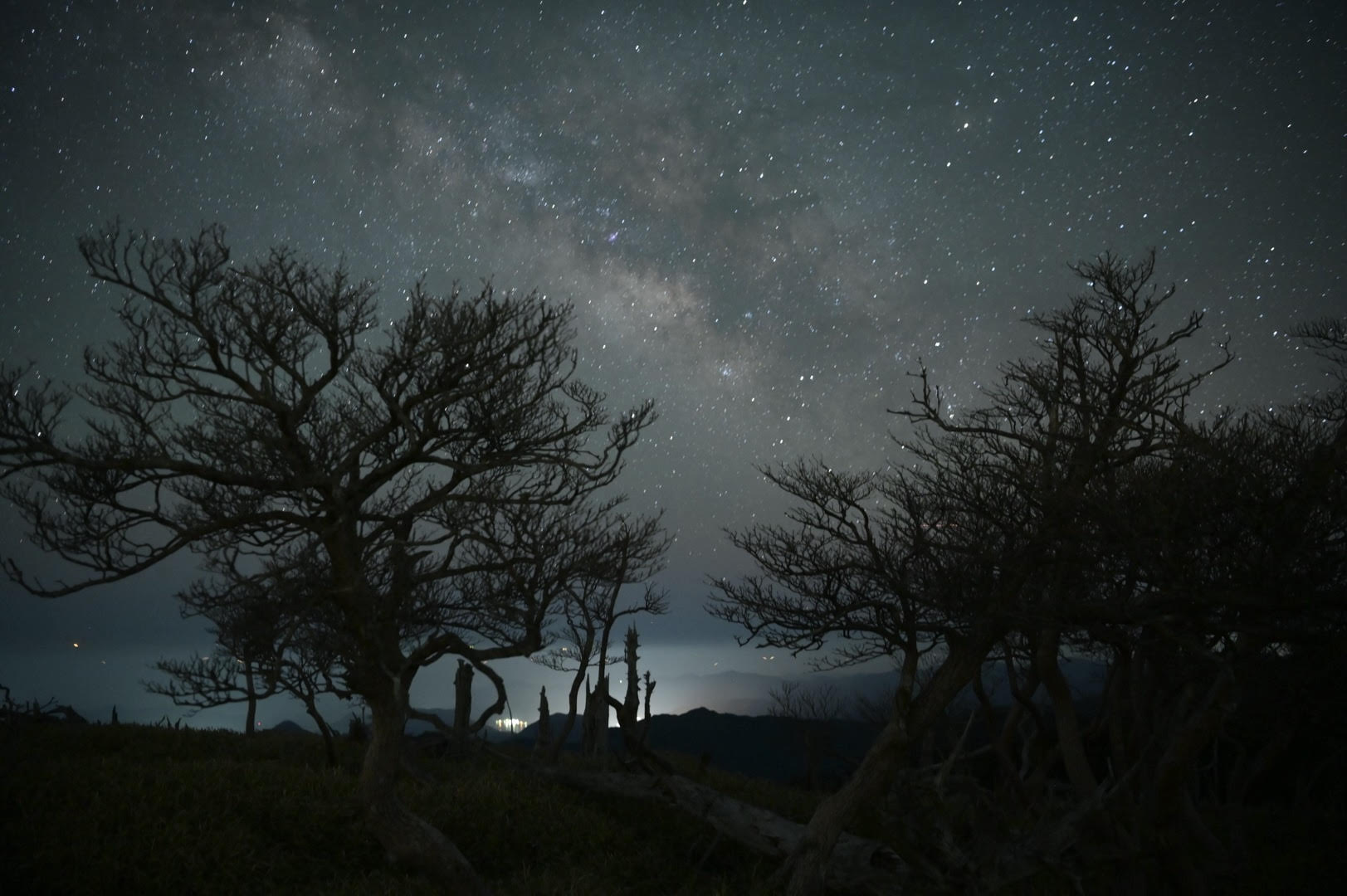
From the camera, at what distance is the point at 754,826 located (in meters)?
10.7

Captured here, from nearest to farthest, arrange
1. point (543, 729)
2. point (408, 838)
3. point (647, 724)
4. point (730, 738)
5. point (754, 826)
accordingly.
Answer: point (408, 838), point (754, 826), point (647, 724), point (543, 729), point (730, 738)

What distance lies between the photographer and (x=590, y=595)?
55.1 ft

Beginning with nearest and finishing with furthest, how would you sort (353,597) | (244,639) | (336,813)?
(353,597)
(336,813)
(244,639)

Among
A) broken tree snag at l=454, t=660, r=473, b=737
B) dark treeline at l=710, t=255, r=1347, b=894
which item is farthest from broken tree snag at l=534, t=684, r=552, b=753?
dark treeline at l=710, t=255, r=1347, b=894

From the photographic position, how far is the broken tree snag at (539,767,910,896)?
9414 millimetres

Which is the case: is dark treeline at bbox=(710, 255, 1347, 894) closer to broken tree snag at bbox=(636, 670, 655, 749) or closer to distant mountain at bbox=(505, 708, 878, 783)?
broken tree snag at bbox=(636, 670, 655, 749)

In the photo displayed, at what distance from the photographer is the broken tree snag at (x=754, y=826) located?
941 centimetres

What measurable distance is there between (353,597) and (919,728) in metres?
6.53

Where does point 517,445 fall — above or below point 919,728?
above

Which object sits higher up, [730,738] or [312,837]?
[312,837]

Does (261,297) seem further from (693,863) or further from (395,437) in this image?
(693,863)

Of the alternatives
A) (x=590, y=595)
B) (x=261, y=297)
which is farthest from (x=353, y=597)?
(x=590, y=595)

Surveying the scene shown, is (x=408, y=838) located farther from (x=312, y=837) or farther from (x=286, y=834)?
(x=286, y=834)

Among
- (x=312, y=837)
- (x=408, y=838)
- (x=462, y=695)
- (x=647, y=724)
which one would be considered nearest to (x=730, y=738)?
(x=462, y=695)
